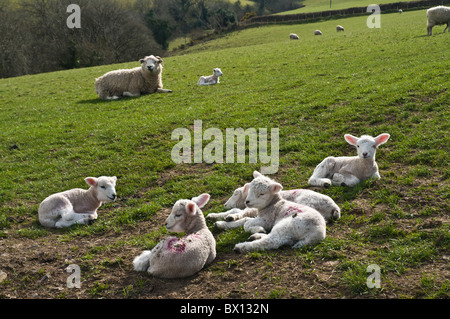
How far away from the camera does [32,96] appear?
20.5m

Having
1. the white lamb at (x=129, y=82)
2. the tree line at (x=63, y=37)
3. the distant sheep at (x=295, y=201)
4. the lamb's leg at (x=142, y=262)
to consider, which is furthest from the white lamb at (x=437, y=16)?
the tree line at (x=63, y=37)

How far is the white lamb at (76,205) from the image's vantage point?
7.40 meters

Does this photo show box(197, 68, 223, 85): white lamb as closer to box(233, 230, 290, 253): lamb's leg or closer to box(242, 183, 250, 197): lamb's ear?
box(242, 183, 250, 197): lamb's ear

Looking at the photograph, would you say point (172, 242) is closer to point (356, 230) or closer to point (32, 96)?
point (356, 230)

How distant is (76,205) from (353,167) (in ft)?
17.5

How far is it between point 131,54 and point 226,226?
48.8 metres

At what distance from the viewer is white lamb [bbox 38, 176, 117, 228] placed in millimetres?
7398

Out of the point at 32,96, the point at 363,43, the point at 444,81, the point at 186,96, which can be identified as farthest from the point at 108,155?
the point at 363,43

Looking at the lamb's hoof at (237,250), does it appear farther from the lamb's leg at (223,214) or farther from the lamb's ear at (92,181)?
the lamb's ear at (92,181)

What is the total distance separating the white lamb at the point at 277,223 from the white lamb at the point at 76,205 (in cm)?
279

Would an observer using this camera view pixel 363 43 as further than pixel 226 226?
Yes

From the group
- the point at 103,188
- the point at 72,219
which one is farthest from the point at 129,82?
the point at 72,219

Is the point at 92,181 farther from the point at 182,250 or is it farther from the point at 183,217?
the point at 182,250

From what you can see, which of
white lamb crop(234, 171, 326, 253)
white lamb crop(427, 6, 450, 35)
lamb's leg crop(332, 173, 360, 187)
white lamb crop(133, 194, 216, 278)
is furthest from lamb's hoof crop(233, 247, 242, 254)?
white lamb crop(427, 6, 450, 35)
